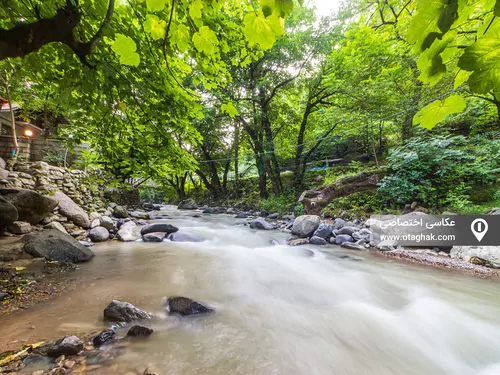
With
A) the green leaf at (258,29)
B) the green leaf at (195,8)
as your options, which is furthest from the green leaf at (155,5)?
the green leaf at (258,29)

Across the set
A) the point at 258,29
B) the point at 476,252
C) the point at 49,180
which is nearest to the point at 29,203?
the point at 49,180

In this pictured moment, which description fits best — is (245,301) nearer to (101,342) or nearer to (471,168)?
(101,342)

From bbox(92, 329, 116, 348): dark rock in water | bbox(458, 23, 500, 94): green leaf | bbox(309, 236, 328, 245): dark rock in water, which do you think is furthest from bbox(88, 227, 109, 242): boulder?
bbox(458, 23, 500, 94): green leaf

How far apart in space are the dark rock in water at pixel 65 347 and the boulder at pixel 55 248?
2.80 m

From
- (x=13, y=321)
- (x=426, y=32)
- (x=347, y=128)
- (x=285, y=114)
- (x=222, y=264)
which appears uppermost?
(x=285, y=114)

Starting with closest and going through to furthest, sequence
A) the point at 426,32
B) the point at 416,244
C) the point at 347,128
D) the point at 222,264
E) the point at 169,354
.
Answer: the point at 426,32 < the point at 169,354 < the point at 222,264 < the point at 416,244 < the point at 347,128

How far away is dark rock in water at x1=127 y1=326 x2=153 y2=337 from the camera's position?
6.68 feet

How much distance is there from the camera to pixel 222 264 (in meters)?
4.70

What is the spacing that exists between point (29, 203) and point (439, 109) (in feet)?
23.6

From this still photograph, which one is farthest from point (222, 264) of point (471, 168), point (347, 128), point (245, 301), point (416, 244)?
point (347, 128)

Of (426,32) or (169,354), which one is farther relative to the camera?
(169,354)

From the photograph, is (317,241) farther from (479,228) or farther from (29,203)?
(29,203)

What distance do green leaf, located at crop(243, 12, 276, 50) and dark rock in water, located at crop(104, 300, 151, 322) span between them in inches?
106

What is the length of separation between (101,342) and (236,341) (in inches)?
46.5
